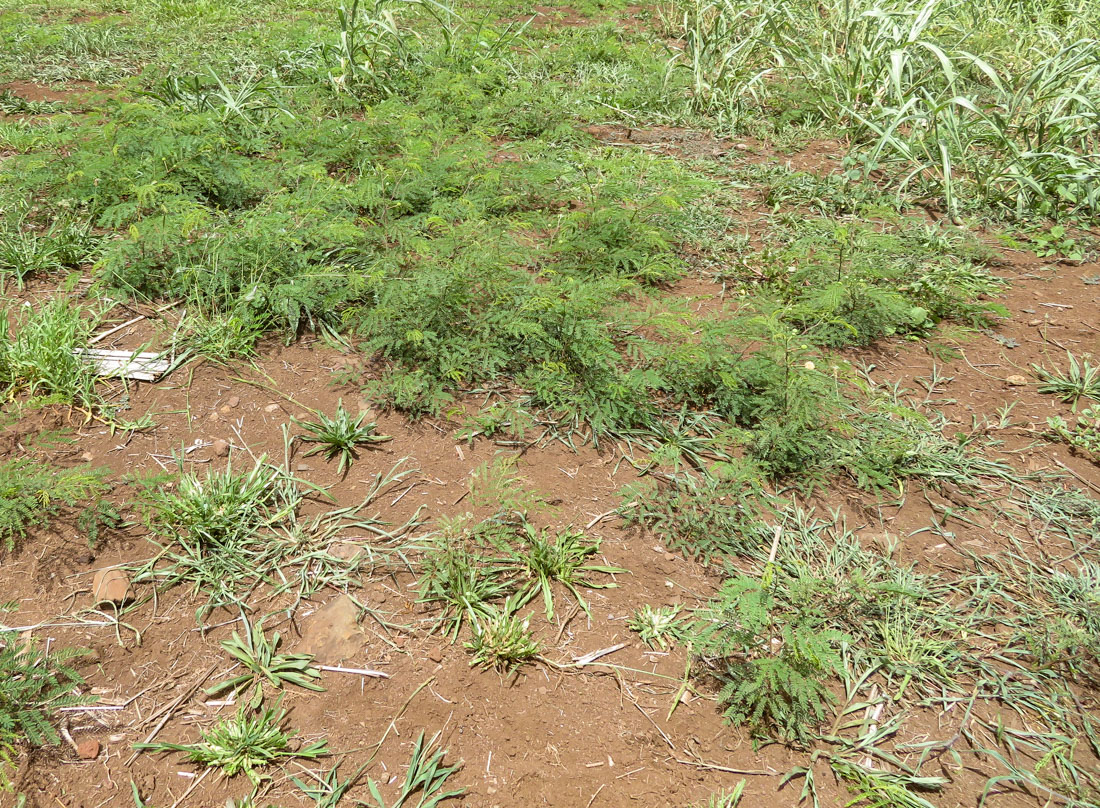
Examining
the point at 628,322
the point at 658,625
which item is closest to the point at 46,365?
the point at 628,322

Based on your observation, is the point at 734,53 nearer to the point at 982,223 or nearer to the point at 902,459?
the point at 982,223

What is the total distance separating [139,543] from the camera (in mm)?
2469

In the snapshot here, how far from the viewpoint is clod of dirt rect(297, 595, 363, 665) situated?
2232mm

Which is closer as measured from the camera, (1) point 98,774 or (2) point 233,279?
(1) point 98,774

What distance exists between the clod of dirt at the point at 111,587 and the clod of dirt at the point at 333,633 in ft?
1.91

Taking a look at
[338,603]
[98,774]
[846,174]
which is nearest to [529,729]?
[338,603]

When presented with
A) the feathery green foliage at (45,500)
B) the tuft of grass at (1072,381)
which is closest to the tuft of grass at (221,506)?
the feathery green foliage at (45,500)

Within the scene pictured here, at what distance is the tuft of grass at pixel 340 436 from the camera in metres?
2.82

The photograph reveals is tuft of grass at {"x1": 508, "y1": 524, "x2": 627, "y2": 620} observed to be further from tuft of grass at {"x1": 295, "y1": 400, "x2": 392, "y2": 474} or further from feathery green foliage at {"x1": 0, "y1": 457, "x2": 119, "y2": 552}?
feathery green foliage at {"x1": 0, "y1": 457, "x2": 119, "y2": 552}

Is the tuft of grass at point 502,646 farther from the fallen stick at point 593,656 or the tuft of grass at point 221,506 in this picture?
the tuft of grass at point 221,506

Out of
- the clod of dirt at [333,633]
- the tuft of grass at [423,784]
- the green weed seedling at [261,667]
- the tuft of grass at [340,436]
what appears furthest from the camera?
the tuft of grass at [340,436]

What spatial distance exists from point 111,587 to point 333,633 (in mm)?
729

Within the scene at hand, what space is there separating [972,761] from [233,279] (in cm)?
330

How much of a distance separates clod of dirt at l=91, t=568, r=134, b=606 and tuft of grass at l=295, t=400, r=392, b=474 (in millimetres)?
750
